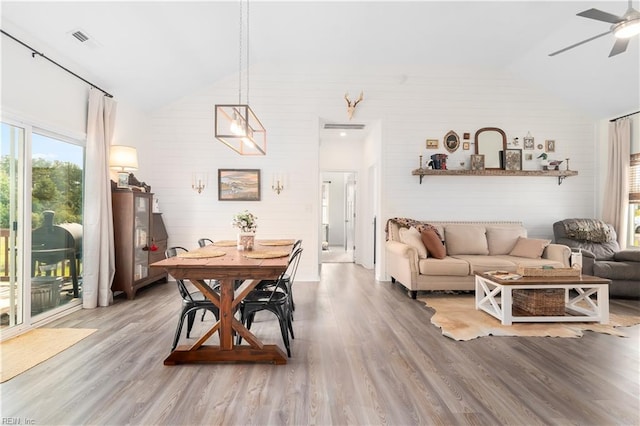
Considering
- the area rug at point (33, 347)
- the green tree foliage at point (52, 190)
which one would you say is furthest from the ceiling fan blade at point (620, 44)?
the green tree foliage at point (52, 190)

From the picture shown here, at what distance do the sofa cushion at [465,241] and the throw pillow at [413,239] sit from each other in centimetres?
61

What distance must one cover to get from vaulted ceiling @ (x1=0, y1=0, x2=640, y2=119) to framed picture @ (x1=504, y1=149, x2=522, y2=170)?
1203mm

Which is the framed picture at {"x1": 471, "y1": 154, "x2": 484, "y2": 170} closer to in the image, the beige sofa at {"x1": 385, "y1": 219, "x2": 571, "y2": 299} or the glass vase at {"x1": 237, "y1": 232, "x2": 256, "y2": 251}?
the beige sofa at {"x1": 385, "y1": 219, "x2": 571, "y2": 299}

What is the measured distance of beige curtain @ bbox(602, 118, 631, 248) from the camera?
200 inches

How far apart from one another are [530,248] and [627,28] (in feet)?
9.26

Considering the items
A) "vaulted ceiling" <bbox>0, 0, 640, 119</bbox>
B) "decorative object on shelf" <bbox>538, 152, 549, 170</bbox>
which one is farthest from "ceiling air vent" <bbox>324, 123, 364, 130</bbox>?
"decorative object on shelf" <bbox>538, 152, 549, 170</bbox>

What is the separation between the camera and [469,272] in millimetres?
4309

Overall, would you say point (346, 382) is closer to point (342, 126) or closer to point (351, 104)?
point (351, 104)

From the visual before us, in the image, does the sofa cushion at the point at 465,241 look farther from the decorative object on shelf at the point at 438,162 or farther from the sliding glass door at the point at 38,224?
the sliding glass door at the point at 38,224

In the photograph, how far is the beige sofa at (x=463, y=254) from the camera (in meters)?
4.31

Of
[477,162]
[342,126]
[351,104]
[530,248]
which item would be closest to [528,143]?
[477,162]

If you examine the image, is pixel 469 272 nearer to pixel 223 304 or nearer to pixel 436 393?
pixel 436 393

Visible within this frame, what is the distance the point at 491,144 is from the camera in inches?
219

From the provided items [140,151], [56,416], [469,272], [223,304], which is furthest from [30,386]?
[469,272]
